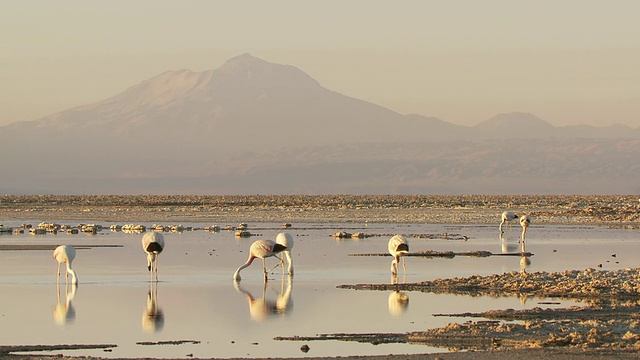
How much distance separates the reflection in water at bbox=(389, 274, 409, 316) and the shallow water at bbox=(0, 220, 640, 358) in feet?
0.07

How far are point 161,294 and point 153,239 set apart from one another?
3.58m

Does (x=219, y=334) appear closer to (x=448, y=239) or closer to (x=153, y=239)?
(x=153, y=239)

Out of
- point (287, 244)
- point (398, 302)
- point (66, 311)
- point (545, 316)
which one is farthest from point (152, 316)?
point (287, 244)

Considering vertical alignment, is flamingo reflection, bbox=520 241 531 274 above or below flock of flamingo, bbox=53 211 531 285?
below

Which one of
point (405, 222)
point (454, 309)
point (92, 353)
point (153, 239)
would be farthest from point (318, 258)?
point (405, 222)

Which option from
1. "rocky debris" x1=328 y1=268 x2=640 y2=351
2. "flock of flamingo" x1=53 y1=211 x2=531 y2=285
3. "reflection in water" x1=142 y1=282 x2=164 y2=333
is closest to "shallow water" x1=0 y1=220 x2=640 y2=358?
"reflection in water" x1=142 y1=282 x2=164 y2=333

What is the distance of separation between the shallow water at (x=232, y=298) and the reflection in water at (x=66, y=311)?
2cm

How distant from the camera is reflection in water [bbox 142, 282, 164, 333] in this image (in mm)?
19109

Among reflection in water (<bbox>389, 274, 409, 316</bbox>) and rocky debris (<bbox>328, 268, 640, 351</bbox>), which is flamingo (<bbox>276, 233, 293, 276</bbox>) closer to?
rocky debris (<bbox>328, 268, 640, 351</bbox>)

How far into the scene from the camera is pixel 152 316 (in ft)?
67.2

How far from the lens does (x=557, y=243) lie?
42.6 metres

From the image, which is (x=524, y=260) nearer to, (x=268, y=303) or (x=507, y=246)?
(x=507, y=246)

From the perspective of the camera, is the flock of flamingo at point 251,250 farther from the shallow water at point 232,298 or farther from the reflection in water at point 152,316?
the reflection in water at point 152,316

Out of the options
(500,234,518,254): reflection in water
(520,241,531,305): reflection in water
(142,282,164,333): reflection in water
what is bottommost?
(142,282,164,333): reflection in water
